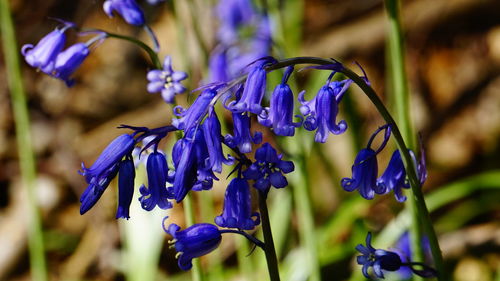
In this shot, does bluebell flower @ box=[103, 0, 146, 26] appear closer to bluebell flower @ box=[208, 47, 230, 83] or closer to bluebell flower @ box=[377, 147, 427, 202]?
bluebell flower @ box=[208, 47, 230, 83]

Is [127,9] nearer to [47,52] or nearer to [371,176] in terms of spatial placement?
[47,52]

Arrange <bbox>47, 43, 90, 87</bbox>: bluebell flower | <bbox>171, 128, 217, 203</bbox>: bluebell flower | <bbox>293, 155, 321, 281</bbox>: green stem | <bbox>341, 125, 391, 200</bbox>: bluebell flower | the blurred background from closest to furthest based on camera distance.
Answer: <bbox>171, 128, 217, 203</bbox>: bluebell flower → <bbox>341, 125, 391, 200</bbox>: bluebell flower → <bbox>47, 43, 90, 87</bbox>: bluebell flower → <bbox>293, 155, 321, 281</bbox>: green stem → the blurred background

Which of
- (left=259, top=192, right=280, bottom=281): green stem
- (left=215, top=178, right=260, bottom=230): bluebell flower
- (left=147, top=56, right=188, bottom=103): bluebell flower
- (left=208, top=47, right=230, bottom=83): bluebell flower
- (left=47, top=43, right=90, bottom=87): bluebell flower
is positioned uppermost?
(left=208, top=47, right=230, bottom=83): bluebell flower

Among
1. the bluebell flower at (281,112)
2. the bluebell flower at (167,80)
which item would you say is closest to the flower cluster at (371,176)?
the bluebell flower at (281,112)

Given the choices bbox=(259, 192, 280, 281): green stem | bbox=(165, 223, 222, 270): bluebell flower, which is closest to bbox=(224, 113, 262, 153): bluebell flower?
bbox=(259, 192, 280, 281): green stem

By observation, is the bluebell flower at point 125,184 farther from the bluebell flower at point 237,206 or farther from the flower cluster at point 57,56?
the flower cluster at point 57,56

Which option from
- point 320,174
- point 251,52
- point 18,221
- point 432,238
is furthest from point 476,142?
point 432,238

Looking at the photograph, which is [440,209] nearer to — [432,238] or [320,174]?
[320,174]
